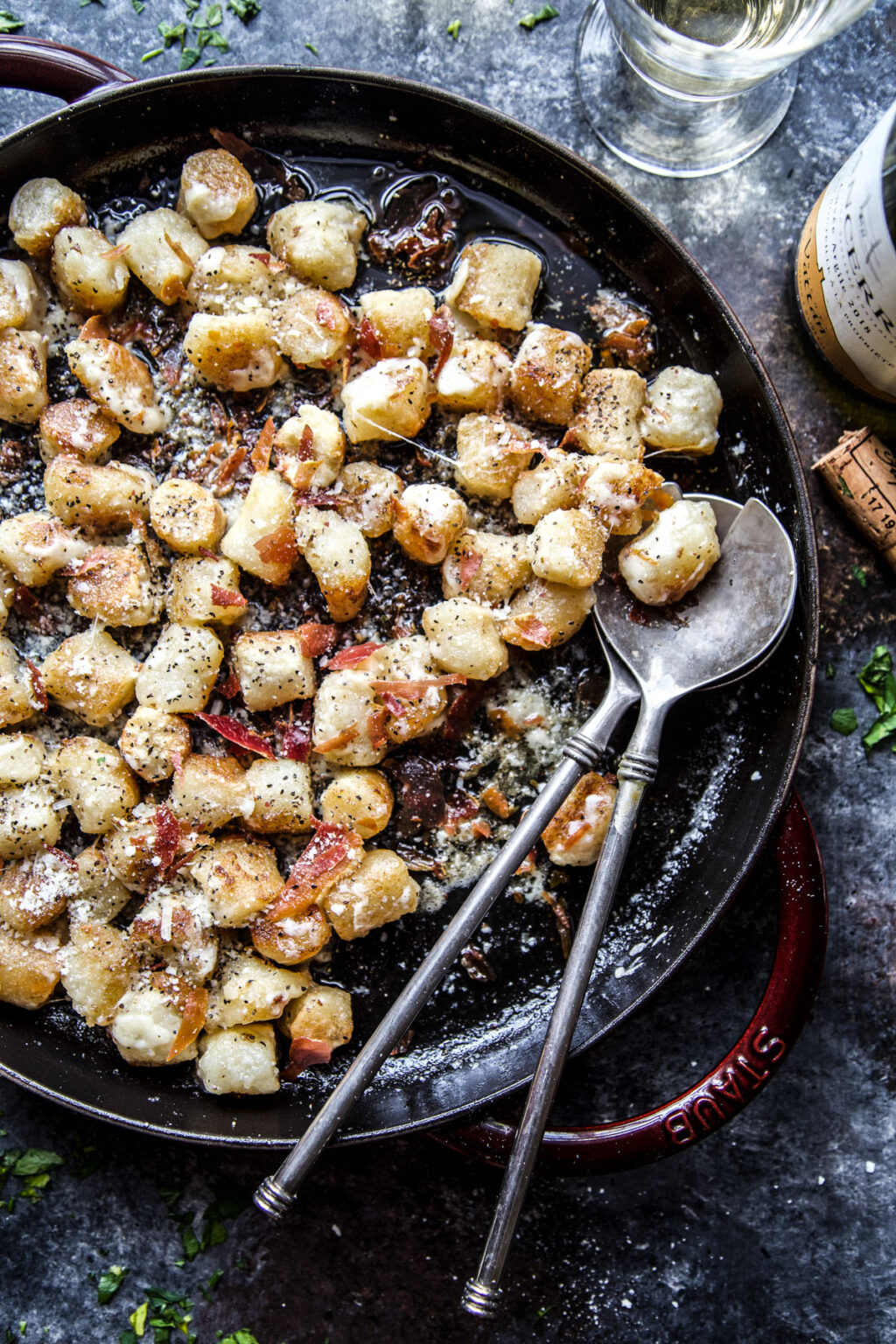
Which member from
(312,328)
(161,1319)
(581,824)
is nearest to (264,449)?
(312,328)

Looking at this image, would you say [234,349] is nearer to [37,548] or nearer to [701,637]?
[37,548]

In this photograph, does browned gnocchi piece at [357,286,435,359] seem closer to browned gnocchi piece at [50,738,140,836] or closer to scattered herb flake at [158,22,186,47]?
scattered herb flake at [158,22,186,47]

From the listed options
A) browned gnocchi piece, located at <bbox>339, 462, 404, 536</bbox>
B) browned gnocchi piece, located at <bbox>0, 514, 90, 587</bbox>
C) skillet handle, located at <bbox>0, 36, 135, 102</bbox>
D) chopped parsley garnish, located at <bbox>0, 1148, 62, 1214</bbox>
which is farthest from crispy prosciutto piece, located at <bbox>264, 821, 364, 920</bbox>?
skillet handle, located at <bbox>0, 36, 135, 102</bbox>

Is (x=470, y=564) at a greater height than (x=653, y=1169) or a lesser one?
greater

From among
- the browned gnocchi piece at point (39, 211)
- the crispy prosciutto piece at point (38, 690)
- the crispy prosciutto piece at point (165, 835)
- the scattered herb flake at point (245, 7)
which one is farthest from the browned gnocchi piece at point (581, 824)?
the scattered herb flake at point (245, 7)

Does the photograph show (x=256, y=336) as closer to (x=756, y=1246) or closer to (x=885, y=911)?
(x=885, y=911)
